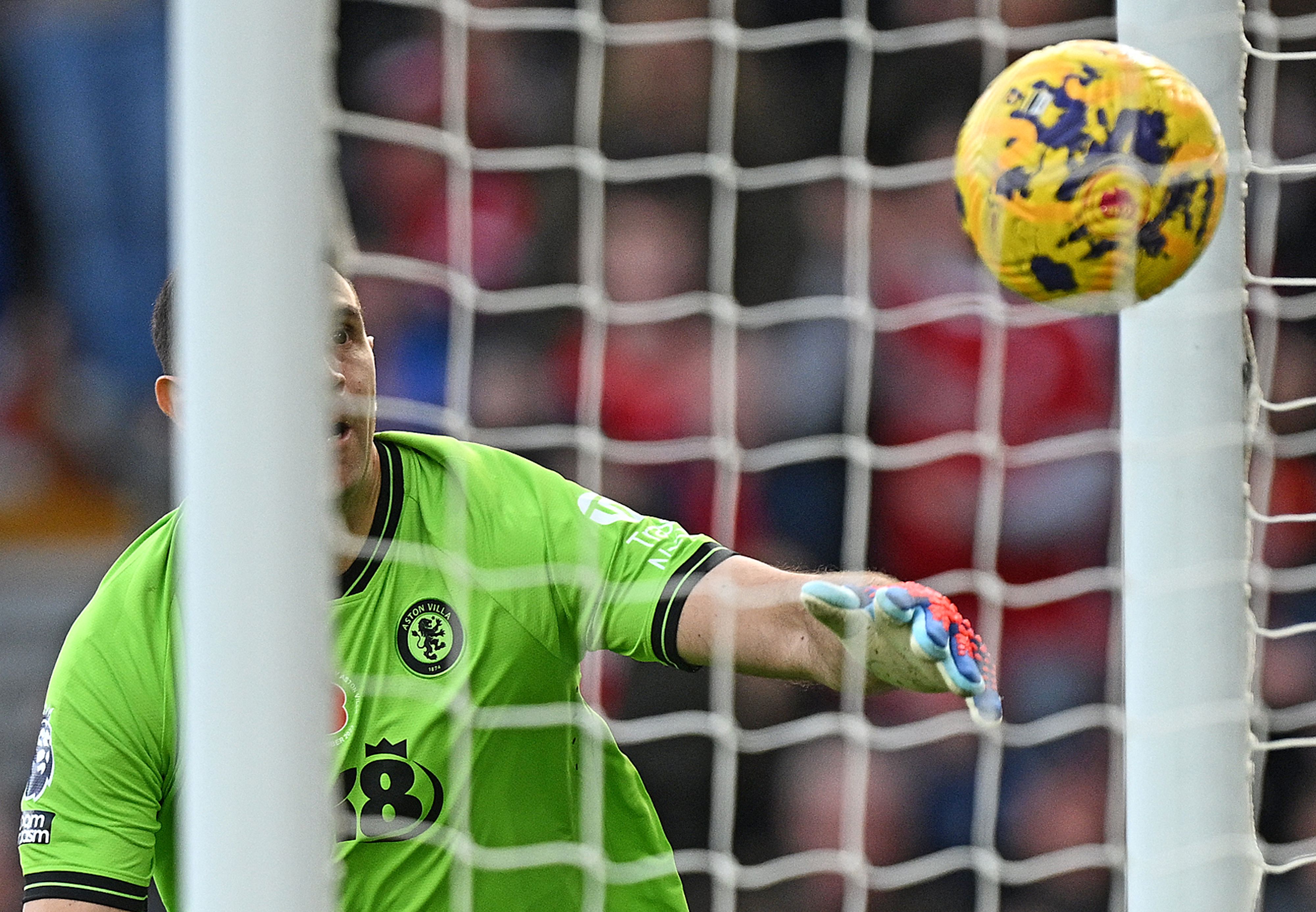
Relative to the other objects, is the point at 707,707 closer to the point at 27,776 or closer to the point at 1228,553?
the point at 27,776

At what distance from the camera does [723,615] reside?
1.98 metres

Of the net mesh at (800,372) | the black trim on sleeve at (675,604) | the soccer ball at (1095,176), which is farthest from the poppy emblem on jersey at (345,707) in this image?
the net mesh at (800,372)

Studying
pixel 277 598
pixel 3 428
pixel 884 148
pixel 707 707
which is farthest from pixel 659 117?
pixel 277 598

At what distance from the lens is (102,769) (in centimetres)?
192

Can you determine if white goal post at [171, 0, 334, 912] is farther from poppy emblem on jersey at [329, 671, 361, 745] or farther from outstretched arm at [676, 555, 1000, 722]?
poppy emblem on jersey at [329, 671, 361, 745]

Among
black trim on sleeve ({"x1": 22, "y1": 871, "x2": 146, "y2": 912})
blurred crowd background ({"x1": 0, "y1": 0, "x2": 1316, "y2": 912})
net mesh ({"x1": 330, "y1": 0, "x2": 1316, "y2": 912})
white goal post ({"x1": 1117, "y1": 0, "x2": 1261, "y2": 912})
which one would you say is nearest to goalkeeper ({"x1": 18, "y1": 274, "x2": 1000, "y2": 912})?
black trim on sleeve ({"x1": 22, "y1": 871, "x2": 146, "y2": 912})

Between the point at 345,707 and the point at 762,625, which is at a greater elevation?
the point at 762,625

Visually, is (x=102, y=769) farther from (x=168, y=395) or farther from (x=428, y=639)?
(x=168, y=395)

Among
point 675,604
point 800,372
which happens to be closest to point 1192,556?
point 675,604

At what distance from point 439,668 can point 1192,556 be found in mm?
931

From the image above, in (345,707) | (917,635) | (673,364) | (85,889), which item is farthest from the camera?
(673,364)

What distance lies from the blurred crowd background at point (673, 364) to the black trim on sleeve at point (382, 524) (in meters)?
1.24

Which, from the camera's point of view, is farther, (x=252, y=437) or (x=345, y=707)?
(x=345, y=707)

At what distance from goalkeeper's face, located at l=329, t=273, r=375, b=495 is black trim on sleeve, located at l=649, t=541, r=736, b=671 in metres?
0.41
